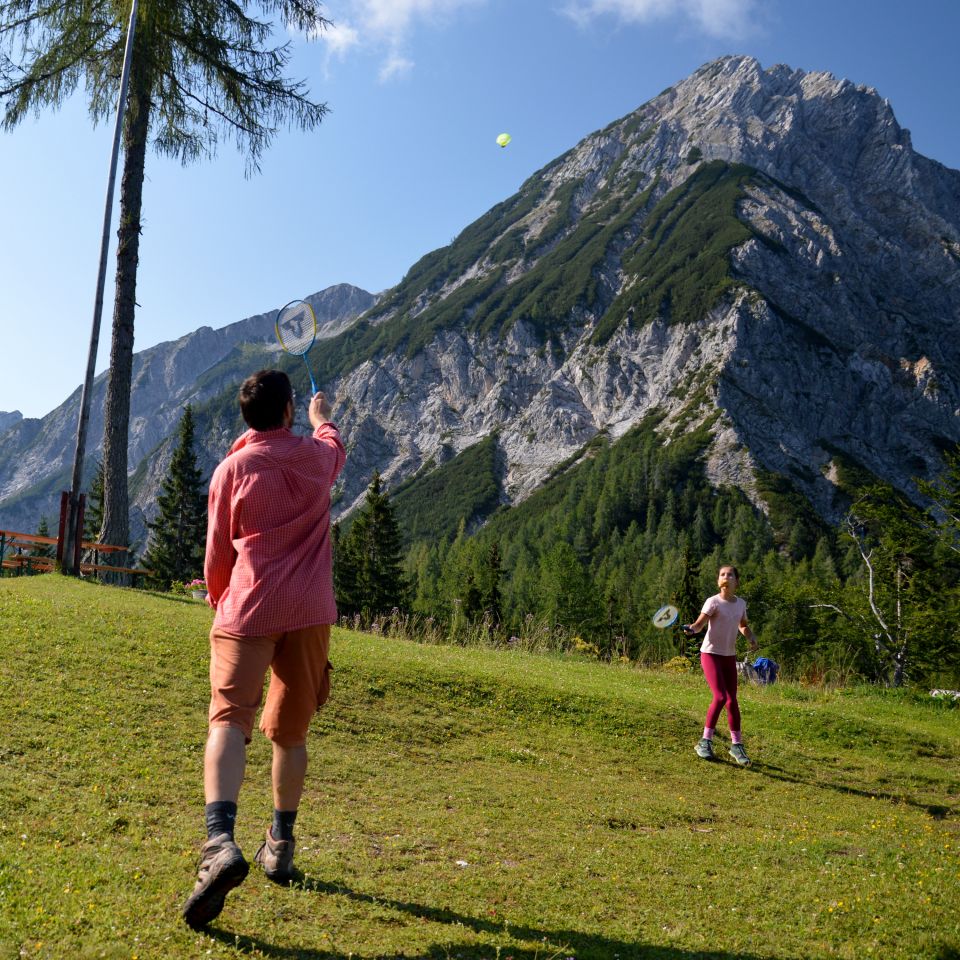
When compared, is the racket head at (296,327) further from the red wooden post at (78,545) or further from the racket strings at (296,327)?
the red wooden post at (78,545)

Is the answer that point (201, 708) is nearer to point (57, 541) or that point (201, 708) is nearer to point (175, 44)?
point (57, 541)

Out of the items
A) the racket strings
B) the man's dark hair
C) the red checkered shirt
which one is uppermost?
the racket strings

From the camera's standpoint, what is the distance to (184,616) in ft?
38.2

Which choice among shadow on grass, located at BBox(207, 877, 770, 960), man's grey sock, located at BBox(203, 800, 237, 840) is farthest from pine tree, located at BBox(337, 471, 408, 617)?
man's grey sock, located at BBox(203, 800, 237, 840)

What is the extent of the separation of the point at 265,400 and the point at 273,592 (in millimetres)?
1074

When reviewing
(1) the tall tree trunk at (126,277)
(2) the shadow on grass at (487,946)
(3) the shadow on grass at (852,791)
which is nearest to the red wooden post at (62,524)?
(1) the tall tree trunk at (126,277)

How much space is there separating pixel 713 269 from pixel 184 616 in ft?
601

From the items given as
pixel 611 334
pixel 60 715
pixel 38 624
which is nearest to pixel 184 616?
pixel 38 624

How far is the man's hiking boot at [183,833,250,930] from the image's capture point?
10.7 ft

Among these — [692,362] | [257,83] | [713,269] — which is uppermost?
[713,269]

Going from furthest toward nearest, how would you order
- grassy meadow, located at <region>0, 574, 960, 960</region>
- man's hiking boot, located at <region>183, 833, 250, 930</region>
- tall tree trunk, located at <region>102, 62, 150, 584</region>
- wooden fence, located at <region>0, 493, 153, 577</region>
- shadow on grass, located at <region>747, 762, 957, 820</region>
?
tall tree trunk, located at <region>102, 62, 150, 584</region>
wooden fence, located at <region>0, 493, 153, 577</region>
shadow on grass, located at <region>747, 762, 957, 820</region>
grassy meadow, located at <region>0, 574, 960, 960</region>
man's hiking boot, located at <region>183, 833, 250, 930</region>

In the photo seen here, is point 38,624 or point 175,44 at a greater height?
point 175,44

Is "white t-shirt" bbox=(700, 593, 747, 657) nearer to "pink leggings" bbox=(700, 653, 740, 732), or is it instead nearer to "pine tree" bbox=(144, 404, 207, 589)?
"pink leggings" bbox=(700, 653, 740, 732)

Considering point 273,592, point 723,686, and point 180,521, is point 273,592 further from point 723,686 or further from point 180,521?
point 180,521
